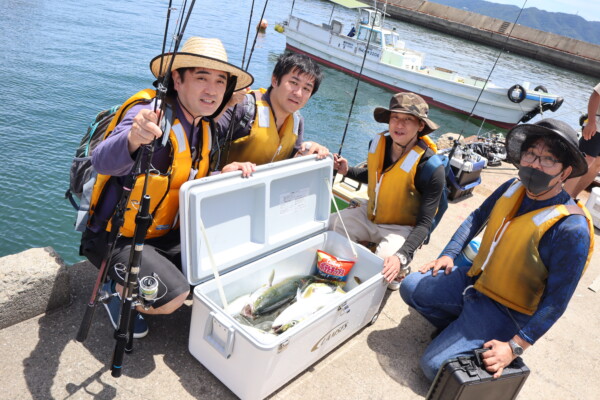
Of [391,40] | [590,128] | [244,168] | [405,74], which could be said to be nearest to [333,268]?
[244,168]

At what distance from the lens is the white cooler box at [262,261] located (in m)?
2.24

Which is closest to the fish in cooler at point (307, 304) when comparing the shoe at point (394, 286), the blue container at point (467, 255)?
the shoe at point (394, 286)

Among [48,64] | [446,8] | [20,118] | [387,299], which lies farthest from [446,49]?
[387,299]

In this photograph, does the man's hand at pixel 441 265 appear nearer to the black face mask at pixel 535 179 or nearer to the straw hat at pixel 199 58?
the black face mask at pixel 535 179

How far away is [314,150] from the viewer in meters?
3.20

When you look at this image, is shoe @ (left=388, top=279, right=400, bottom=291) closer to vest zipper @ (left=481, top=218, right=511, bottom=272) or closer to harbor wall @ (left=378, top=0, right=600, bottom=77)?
vest zipper @ (left=481, top=218, right=511, bottom=272)

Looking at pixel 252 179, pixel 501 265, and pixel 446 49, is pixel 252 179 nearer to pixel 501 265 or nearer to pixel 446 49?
pixel 501 265

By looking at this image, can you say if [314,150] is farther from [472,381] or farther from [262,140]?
[472,381]

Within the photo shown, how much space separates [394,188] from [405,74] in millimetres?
16688

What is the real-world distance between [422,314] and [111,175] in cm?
221

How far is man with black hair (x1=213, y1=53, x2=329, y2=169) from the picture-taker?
3.14m

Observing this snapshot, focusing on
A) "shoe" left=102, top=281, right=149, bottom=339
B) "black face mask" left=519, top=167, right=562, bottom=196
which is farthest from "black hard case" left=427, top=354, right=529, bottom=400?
"shoe" left=102, top=281, right=149, bottom=339

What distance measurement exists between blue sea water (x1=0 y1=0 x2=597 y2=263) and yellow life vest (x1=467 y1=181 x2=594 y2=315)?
424 cm

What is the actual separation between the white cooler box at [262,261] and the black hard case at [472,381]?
0.62 meters
